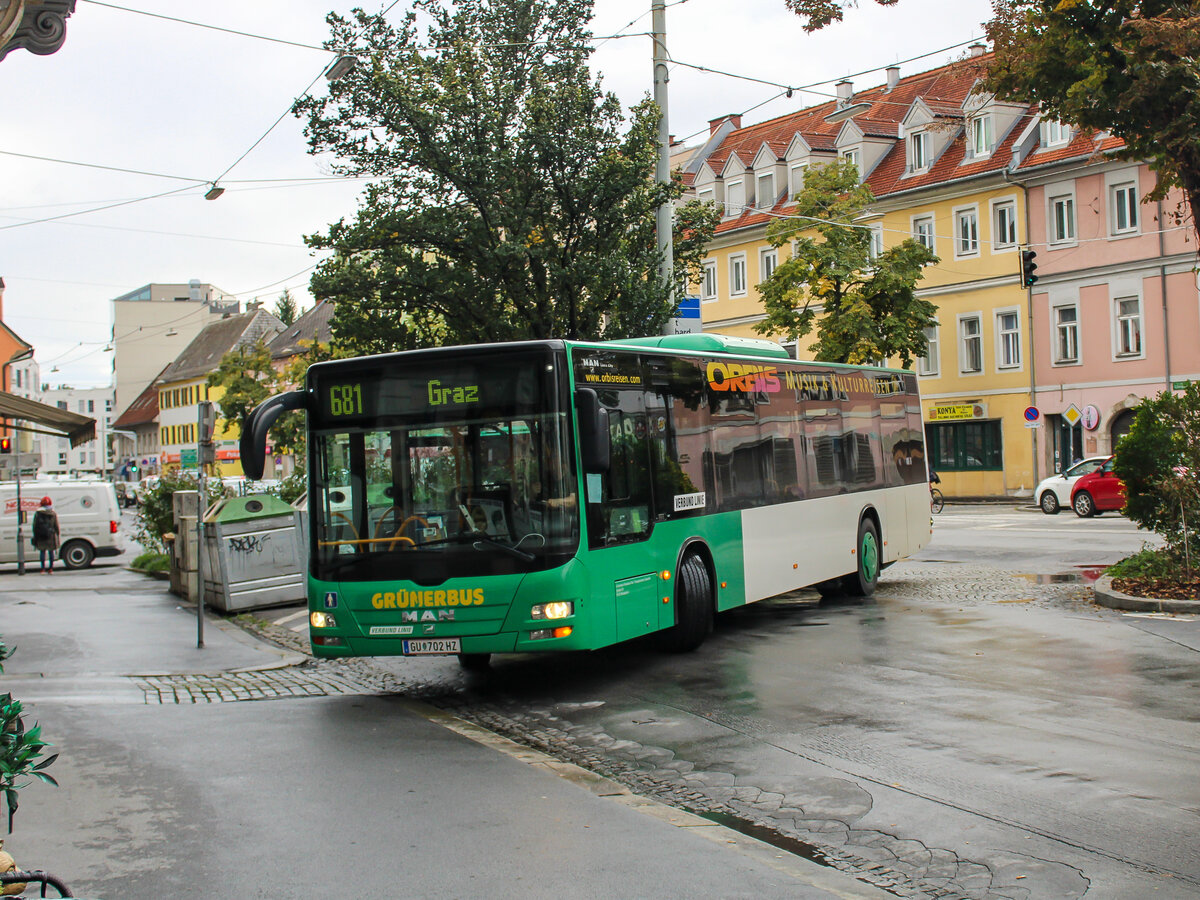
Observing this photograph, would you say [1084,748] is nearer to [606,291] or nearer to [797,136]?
[606,291]

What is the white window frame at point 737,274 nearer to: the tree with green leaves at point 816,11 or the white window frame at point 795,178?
the white window frame at point 795,178

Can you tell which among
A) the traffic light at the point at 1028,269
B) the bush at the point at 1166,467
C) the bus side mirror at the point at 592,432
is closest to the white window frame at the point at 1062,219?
the traffic light at the point at 1028,269

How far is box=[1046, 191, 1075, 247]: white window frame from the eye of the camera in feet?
138

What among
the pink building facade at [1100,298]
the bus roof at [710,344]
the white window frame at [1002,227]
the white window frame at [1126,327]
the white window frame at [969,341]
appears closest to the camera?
the bus roof at [710,344]

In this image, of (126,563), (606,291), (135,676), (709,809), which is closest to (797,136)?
(126,563)

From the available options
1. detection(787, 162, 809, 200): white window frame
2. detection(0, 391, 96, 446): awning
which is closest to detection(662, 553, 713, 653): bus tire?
detection(0, 391, 96, 446): awning

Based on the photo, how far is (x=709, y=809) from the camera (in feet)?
21.8

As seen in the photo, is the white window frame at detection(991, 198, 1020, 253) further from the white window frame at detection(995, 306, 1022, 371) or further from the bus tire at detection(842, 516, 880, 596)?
the bus tire at detection(842, 516, 880, 596)

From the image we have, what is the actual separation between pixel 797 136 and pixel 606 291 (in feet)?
120

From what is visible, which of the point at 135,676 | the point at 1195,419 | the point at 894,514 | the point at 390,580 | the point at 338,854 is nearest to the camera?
the point at 338,854

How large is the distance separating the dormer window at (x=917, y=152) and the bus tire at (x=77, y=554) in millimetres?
31629

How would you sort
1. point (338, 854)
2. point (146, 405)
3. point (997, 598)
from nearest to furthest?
point (338, 854) → point (997, 598) → point (146, 405)

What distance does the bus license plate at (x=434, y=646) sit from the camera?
9812mm

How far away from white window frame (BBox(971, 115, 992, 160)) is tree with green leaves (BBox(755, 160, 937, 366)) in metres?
5.24
